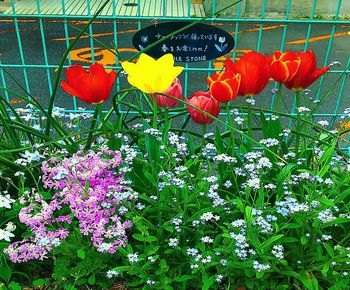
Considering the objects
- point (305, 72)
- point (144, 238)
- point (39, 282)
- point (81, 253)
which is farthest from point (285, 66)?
point (39, 282)

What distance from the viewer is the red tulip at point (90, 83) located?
133cm

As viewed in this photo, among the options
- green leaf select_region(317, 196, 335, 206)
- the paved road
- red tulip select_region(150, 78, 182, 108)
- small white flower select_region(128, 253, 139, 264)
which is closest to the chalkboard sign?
red tulip select_region(150, 78, 182, 108)

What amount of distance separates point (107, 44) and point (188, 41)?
500cm

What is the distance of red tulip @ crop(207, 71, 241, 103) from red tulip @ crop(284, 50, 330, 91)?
0.21m

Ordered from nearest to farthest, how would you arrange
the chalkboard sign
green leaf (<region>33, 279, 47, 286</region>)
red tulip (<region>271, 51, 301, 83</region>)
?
green leaf (<region>33, 279, 47, 286</region>) → red tulip (<region>271, 51, 301, 83</region>) → the chalkboard sign

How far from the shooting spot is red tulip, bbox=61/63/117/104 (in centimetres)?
133

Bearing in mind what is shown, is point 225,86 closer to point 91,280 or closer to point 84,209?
point 84,209

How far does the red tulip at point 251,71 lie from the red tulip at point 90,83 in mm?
366

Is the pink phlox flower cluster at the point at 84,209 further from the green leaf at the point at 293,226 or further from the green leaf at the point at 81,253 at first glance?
the green leaf at the point at 293,226

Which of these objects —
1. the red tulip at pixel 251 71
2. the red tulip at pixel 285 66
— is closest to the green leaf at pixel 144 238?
the red tulip at pixel 251 71

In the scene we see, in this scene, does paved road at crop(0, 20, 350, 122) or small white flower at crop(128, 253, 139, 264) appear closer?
small white flower at crop(128, 253, 139, 264)

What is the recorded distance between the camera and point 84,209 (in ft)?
4.25

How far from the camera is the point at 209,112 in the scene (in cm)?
147

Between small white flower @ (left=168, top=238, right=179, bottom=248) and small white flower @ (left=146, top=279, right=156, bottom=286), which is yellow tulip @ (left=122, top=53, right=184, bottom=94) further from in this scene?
small white flower @ (left=146, top=279, right=156, bottom=286)
